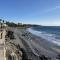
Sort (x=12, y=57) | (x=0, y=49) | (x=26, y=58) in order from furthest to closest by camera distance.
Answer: (x=26, y=58), (x=12, y=57), (x=0, y=49)

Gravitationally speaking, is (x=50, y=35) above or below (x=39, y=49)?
below

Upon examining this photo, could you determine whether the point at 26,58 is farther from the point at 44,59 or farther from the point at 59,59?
the point at 59,59

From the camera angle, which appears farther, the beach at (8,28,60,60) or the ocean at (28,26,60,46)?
the ocean at (28,26,60,46)

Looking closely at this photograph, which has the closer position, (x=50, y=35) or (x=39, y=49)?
(x=39, y=49)

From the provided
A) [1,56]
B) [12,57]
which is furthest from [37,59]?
[1,56]

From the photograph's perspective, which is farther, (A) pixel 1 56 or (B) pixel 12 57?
(B) pixel 12 57

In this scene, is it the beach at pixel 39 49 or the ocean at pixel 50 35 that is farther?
the ocean at pixel 50 35

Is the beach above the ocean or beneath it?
above

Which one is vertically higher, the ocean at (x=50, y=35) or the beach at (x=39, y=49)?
the beach at (x=39, y=49)

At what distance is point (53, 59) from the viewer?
58.3ft

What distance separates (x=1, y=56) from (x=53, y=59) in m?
13.5

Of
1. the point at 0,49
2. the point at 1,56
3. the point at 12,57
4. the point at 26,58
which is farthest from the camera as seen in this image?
the point at 26,58

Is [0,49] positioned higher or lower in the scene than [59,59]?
higher

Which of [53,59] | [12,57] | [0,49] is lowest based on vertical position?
[53,59]
